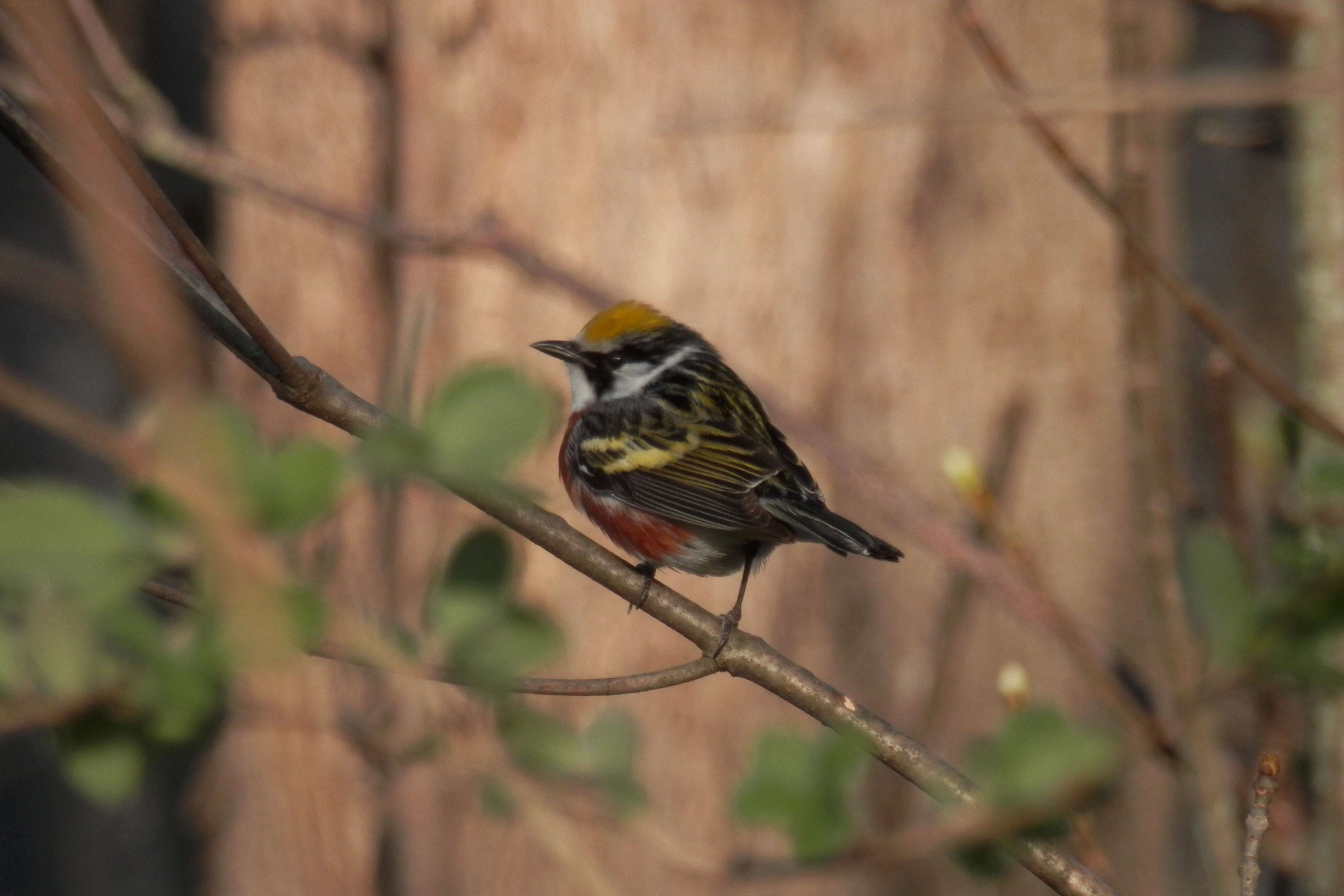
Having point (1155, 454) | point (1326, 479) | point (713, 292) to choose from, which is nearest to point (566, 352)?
point (713, 292)

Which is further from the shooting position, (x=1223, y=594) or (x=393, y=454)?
(x=1223, y=594)

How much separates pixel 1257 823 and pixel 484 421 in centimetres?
109

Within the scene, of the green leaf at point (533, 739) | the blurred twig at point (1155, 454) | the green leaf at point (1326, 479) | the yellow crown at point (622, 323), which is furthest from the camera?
the yellow crown at point (622, 323)

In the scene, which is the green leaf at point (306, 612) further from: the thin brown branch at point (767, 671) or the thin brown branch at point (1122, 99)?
the thin brown branch at point (1122, 99)

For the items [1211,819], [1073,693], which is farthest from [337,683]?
[1211,819]

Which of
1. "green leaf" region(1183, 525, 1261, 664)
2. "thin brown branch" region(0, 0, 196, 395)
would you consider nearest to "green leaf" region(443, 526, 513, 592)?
"thin brown branch" region(0, 0, 196, 395)

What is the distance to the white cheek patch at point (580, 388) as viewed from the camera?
3.81 metres

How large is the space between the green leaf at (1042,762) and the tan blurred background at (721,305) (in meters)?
3.18

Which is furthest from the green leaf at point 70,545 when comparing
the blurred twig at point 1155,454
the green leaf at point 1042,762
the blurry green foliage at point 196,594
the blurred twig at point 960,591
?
the blurred twig at point 960,591

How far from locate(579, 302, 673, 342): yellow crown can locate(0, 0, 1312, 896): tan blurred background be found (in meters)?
1.00

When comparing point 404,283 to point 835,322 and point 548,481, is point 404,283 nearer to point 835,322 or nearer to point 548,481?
point 548,481

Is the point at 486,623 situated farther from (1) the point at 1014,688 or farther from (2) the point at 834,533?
(2) the point at 834,533

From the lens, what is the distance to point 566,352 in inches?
144

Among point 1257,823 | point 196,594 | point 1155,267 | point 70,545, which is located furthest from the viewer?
point 1155,267
